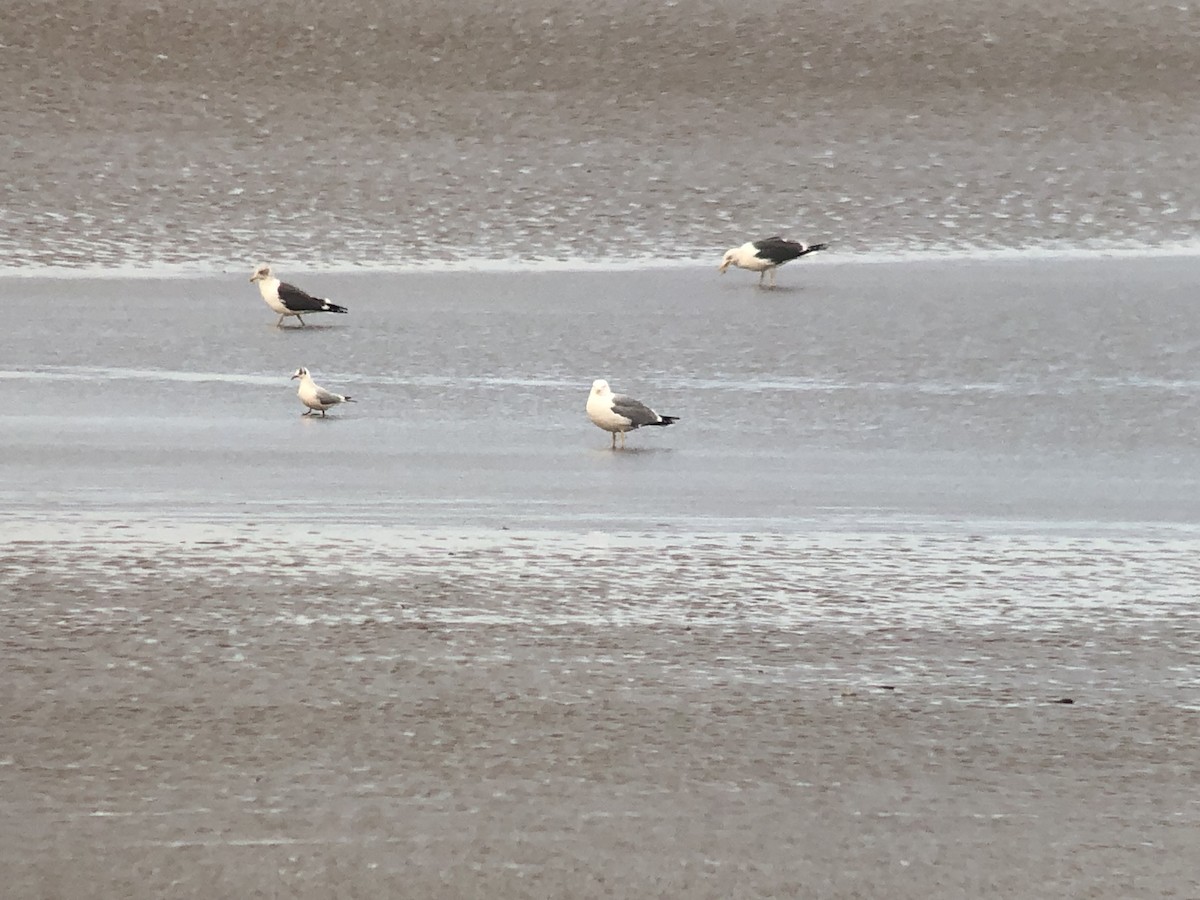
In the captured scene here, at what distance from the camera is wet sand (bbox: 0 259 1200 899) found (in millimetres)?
5113

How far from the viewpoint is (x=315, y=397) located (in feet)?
34.2

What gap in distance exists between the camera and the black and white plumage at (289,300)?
12.2 meters

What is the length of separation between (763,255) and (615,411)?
3.28 m

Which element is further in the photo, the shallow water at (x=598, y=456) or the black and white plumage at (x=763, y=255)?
the black and white plumage at (x=763, y=255)

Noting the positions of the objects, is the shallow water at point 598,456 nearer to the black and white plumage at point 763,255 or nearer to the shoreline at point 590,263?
the shoreline at point 590,263

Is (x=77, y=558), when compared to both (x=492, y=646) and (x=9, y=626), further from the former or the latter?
(x=492, y=646)

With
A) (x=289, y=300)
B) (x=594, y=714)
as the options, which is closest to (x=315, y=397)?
(x=289, y=300)

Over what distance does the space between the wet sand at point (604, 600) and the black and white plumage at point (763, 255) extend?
15.5 inches

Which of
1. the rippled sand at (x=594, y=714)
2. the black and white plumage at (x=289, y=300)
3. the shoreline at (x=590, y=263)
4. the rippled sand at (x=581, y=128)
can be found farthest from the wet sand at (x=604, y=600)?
the rippled sand at (x=581, y=128)

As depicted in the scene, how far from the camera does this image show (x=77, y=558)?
7.64 meters

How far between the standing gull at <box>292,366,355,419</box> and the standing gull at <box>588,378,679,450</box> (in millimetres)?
1300

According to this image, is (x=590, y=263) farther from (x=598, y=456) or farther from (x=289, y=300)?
(x=598, y=456)

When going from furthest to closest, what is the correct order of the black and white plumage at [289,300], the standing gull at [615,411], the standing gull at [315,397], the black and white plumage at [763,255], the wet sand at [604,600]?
1. the black and white plumage at [763,255]
2. the black and white plumage at [289,300]
3. the standing gull at [315,397]
4. the standing gull at [615,411]
5. the wet sand at [604,600]

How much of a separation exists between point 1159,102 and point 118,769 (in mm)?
11873
